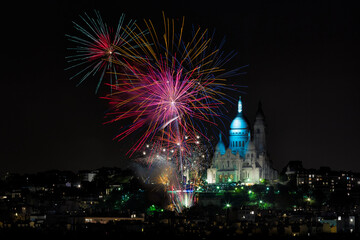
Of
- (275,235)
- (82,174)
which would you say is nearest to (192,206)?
(275,235)

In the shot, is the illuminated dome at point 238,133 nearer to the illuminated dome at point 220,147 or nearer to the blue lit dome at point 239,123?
the blue lit dome at point 239,123

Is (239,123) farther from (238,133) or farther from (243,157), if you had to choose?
(243,157)

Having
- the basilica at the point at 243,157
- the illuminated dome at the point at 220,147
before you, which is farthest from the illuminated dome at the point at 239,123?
the illuminated dome at the point at 220,147

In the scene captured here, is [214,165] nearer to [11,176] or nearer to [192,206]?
[192,206]

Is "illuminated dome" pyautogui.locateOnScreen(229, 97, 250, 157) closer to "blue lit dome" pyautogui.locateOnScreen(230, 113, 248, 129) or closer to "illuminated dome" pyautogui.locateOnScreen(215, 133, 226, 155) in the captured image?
"blue lit dome" pyautogui.locateOnScreen(230, 113, 248, 129)

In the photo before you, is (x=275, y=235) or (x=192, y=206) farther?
(x=192, y=206)

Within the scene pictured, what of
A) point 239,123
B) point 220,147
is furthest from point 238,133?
point 220,147

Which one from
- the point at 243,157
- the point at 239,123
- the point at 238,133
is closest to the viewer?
the point at 243,157

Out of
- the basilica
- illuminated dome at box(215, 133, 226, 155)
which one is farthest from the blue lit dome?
illuminated dome at box(215, 133, 226, 155)
